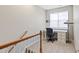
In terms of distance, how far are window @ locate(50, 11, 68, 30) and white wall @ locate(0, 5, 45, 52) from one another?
1445mm

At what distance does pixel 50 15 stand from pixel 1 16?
13.5 ft

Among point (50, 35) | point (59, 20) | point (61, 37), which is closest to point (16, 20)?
point (50, 35)

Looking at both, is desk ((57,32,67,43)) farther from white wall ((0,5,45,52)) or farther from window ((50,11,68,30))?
white wall ((0,5,45,52))

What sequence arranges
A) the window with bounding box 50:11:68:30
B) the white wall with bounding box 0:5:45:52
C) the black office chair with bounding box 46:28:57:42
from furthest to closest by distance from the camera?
the window with bounding box 50:11:68:30 → the black office chair with bounding box 46:28:57:42 → the white wall with bounding box 0:5:45:52

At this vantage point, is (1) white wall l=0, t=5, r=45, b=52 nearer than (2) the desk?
Yes

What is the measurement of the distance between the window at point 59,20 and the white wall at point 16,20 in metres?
1.44

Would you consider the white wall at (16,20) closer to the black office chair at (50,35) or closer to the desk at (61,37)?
the black office chair at (50,35)

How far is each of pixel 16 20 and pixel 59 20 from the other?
135 inches

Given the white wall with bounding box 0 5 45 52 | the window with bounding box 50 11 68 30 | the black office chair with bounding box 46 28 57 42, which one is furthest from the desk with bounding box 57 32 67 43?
the white wall with bounding box 0 5 45 52

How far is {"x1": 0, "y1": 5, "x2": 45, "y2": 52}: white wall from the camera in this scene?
2973mm

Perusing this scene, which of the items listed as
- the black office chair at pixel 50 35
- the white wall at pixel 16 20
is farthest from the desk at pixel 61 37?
the white wall at pixel 16 20

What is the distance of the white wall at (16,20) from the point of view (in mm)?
2973

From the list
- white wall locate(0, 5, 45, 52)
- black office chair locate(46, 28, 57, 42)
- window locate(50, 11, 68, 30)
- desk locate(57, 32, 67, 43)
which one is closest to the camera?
white wall locate(0, 5, 45, 52)
